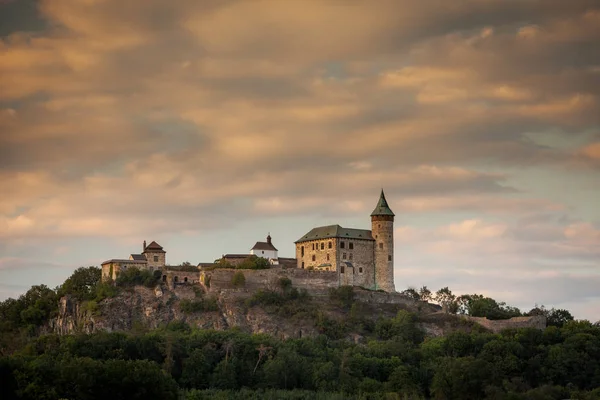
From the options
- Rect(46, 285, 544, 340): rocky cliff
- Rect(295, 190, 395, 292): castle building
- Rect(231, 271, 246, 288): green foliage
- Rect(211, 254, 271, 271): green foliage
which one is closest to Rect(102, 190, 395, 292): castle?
Rect(295, 190, 395, 292): castle building

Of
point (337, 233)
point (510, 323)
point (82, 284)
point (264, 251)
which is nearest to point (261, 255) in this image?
point (264, 251)

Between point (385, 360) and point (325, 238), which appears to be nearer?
point (385, 360)

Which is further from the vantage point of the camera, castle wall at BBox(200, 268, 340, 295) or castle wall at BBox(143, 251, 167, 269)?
castle wall at BBox(143, 251, 167, 269)

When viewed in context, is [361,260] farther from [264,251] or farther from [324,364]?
[324,364]

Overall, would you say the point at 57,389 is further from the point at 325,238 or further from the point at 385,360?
the point at 325,238

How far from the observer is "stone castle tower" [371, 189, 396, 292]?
114 metres

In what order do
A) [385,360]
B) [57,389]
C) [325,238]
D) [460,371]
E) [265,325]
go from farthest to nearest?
[325,238] → [265,325] → [385,360] → [460,371] → [57,389]

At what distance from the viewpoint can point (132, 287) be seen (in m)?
110

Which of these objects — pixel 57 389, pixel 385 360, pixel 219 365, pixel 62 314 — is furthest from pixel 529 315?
pixel 57 389

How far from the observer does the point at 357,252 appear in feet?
373

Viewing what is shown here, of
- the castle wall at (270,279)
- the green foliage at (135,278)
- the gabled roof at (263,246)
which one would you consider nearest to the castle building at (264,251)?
the gabled roof at (263,246)

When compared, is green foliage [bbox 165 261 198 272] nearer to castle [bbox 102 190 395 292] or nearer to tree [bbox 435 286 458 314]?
castle [bbox 102 190 395 292]

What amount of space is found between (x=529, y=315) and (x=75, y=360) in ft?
162

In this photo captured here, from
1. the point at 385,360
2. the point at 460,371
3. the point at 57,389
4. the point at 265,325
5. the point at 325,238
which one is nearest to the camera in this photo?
the point at 57,389
